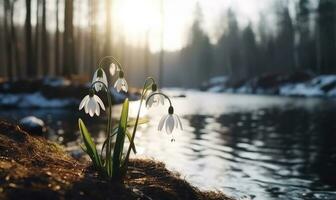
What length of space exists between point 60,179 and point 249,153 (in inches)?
323

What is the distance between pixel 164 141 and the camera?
13.5m

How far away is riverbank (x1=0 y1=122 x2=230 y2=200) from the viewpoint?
11.3 feet

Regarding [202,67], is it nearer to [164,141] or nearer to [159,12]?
[159,12]

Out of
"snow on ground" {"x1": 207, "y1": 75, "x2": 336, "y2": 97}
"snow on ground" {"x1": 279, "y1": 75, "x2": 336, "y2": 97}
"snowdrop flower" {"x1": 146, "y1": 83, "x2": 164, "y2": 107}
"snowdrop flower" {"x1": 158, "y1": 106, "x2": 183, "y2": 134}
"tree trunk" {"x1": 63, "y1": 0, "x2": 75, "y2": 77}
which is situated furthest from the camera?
"snow on ground" {"x1": 279, "y1": 75, "x2": 336, "y2": 97}

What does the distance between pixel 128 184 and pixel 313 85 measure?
45949mm

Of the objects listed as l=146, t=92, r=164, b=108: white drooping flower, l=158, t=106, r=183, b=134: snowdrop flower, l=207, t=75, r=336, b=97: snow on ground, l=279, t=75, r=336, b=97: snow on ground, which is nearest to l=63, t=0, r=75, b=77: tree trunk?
l=146, t=92, r=164, b=108: white drooping flower

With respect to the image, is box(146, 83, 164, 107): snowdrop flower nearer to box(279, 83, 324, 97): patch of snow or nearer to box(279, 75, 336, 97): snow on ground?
box(279, 75, 336, 97): snow on ground

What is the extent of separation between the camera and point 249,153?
449 inches

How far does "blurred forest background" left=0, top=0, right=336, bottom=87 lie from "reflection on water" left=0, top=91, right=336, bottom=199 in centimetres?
1362

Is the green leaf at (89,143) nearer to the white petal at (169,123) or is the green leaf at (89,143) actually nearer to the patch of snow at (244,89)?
the white petal at (169,123)

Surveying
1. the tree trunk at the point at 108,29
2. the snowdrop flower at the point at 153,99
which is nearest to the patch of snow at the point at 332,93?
the tree trunk at the point at 108,29

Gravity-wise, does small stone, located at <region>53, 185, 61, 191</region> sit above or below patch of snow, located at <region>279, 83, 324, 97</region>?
above

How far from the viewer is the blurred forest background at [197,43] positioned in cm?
3343

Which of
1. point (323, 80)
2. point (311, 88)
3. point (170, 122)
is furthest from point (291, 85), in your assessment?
point (170, 122)
